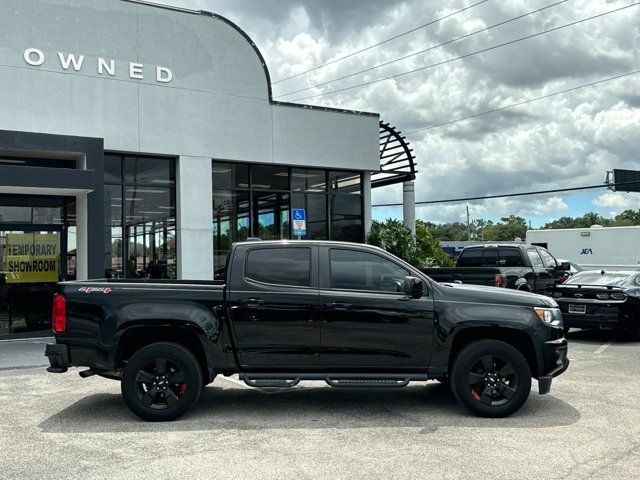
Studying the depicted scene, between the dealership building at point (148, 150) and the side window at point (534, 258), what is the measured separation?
4585mm

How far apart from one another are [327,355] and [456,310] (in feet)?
4.86

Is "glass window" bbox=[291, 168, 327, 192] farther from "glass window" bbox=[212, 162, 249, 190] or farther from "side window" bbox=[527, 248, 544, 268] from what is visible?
"side window" bbox=[527, 248, 544, 268]

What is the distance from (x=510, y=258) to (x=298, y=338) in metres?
10.0

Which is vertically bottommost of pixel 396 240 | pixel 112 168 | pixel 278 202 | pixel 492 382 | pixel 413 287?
pixel 492 382

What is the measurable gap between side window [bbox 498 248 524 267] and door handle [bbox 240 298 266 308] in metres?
10.0

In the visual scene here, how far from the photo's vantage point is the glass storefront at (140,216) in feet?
45.5

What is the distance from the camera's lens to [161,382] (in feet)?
21.1

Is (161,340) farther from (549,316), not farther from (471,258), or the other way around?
(471,258)

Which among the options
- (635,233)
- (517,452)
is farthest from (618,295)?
(635,233)

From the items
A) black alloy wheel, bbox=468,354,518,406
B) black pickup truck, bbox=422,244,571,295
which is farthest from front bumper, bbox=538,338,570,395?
black pickup truck, bbox=422,244,571,295

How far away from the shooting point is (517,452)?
207 inches

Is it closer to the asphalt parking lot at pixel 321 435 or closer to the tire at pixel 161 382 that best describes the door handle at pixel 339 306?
the asphalt parking lot at pixel 321 435

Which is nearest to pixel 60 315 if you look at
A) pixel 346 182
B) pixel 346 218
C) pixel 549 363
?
pixel 549 363

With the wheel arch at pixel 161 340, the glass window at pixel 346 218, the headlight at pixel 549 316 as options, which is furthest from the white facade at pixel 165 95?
the headlight at pixel 549 316
